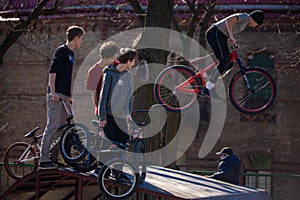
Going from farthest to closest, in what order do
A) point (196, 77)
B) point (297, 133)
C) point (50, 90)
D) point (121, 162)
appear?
point (297, 133), point (196, 77), point (50, 90), point (121, 162)

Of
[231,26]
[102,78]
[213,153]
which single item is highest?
[231,26]

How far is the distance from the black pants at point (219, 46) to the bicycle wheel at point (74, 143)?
2197 millimetres

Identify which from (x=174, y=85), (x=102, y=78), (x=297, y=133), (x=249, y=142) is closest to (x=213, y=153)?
(x=249, y=142)

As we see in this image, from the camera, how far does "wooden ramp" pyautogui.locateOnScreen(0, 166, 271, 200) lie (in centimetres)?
875

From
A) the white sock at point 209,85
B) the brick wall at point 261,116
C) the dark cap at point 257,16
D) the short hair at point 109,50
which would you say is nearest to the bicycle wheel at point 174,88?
the white sock at point 209,85

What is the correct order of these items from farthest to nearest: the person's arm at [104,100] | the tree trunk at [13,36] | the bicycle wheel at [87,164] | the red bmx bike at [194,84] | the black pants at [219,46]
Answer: the tree trunk at [13,36]
the red bmx bike at [194,84]
the black pants at [219,46]
the bicycle wheel at [87,164]
the person's arm at [104,100]

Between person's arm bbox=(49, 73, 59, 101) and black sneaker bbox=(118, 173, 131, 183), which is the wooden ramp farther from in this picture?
person's arm bbox=(49, 73, 59, 101)

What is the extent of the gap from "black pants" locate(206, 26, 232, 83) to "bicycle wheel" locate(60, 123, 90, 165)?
7.21ft

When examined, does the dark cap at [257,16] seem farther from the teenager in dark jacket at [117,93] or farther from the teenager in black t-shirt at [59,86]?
the teenager in black t-shirt at [59,86]

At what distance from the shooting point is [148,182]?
30.4 feet

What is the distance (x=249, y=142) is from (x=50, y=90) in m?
16.0

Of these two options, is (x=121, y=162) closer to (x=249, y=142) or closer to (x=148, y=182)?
(x=148, y=182)

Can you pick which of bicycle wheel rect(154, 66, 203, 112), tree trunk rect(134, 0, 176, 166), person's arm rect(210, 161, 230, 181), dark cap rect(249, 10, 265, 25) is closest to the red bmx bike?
bicycle wheel rect(154, 66, 203, 112)

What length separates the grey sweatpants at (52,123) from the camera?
31.0ft
